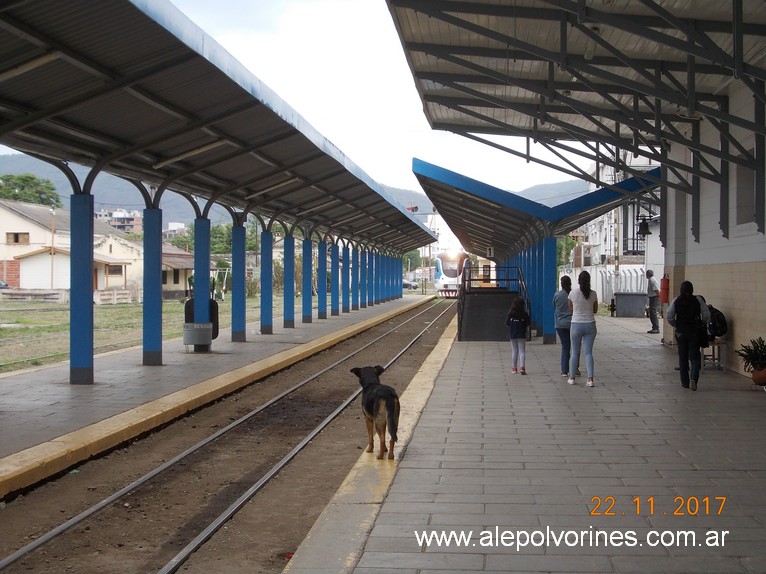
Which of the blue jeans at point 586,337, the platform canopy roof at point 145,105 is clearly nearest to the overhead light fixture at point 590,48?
the blue jeans at point 586,337

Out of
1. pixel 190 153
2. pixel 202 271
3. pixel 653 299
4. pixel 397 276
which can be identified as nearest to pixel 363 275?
pixel 397 276

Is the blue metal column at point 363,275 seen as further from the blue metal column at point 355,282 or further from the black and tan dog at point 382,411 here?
the black and tan dog at point 382,411

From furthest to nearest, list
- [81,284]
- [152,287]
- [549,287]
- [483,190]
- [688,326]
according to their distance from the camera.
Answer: [483,190] → [549,287] → [152,287] → [81,284] → [688,326]

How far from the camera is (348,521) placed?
5230 mm

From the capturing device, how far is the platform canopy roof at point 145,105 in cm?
812

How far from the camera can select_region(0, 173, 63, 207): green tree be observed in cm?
8125

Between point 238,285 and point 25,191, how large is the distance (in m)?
70.6

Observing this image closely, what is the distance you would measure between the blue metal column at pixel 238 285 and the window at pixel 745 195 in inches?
448

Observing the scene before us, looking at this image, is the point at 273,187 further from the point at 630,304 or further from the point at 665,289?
the point at 630,304

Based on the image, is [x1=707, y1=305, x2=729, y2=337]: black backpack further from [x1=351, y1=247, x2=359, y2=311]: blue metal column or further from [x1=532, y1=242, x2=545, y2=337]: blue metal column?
[x1=351, y1=247, x2=359, y2=311]: blue metal column

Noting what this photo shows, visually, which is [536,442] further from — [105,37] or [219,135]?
[219,135]

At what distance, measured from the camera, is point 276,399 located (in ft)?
39.2

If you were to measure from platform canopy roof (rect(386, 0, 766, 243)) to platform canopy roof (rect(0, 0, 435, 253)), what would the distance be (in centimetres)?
250

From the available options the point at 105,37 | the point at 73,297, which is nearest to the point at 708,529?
the point at 105,37
